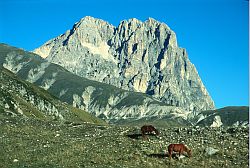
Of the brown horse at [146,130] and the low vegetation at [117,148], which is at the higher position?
the brown horse at [146,130]

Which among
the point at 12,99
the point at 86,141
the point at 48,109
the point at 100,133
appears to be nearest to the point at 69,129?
the point at 100,133

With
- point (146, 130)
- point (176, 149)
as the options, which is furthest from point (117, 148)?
point (176, 149)

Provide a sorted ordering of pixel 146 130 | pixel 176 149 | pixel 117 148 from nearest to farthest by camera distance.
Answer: pixel 176 149 → pixel 117 148 → pixel 146 130

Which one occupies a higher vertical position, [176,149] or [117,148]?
[176,149]

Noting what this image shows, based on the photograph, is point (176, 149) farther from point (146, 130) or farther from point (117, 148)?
point (146, 130)

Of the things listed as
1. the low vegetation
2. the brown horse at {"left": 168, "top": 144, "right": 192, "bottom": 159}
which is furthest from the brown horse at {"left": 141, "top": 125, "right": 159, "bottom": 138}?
the brown horse at {"left": 168, "top": 144, "right": 192, "bottom": 159}

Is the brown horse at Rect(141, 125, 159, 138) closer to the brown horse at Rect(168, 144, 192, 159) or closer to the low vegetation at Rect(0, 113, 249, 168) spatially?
the low vegetation at Rect(0, 113, 249, 168)

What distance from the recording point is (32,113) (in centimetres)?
13112

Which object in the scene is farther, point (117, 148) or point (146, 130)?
point (146, 130)

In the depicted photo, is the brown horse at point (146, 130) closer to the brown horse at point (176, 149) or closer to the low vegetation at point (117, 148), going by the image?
the low vegetation at point (117, 148)

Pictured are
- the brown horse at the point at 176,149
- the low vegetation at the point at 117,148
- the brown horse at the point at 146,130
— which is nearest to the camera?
the brown horse at the point at 176,149

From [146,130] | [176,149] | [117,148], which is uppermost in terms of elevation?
[146,130]

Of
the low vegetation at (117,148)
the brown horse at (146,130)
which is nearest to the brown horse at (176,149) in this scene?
the low vegetation at (117,148)

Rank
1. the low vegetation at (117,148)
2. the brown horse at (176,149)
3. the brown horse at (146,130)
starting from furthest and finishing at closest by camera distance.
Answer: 1. the brown horse at (146,130)
2. the low vegetation at (117,148)
3. the brown horse at (176,149)
